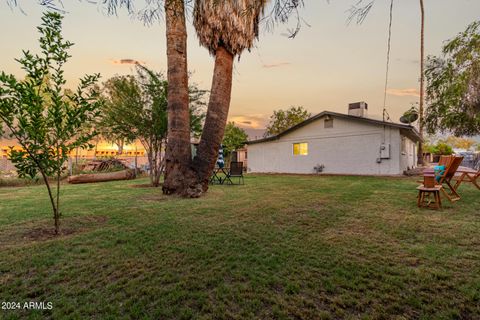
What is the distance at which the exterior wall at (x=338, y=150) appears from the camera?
12.7m

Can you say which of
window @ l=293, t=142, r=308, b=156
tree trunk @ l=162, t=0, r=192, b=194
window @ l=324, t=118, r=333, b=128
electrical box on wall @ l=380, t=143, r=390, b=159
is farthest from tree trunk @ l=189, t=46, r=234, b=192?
electrical box on wall @ l=380, t=143, r=390, b=159

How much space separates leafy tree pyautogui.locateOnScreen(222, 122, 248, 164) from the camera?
73.9 ft

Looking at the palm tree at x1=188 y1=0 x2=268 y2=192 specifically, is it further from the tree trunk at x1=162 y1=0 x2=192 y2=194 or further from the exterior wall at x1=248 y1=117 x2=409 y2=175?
the exterior wall at x1=248 y1=117 x2=409 y2=175

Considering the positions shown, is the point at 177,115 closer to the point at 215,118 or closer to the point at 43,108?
the point at 215,118

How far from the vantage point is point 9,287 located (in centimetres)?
202

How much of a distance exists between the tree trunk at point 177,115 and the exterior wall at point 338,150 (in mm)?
10546

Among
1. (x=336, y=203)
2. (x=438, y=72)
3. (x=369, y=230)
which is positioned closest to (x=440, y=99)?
(x=438, y=72)

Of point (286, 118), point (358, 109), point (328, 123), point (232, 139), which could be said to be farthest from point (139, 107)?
point (286, 118)

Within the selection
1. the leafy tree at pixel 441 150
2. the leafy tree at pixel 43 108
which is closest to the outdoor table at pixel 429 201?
the leafy tree at pixel 43 108

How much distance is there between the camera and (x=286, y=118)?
28062mm

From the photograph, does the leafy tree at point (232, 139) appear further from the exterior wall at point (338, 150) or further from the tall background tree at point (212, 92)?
the tall background tree at point (212, 92)

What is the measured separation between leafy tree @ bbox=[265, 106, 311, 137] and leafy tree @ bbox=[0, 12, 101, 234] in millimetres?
25629

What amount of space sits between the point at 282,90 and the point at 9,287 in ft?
56.7

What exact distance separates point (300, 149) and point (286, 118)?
12.8 m
